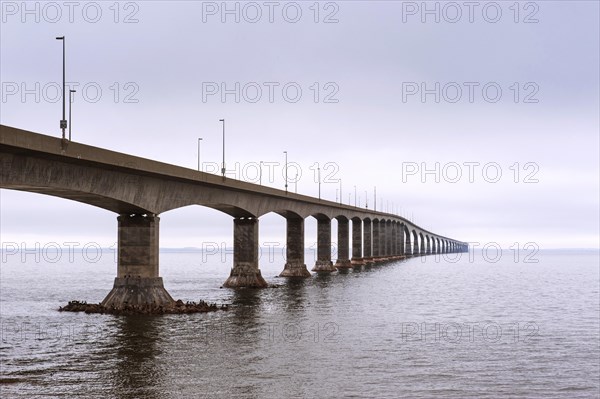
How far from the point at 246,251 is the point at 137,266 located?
23.7 metres

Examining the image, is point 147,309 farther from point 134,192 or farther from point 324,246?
point 324,246

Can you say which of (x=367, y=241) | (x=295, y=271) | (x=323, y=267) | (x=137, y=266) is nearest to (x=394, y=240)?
(x=367, y=241)

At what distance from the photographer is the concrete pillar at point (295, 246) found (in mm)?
91500

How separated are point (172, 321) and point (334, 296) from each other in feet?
73.5

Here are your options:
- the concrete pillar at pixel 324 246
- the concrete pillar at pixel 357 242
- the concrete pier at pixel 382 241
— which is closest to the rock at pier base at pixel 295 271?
the concrete pillar at pixel 324 246

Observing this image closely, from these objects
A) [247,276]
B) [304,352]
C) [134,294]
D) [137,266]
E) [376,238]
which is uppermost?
[376,238]

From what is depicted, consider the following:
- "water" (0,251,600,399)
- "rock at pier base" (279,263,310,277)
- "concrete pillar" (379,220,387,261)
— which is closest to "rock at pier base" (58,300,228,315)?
"water" (0,251,600,399)

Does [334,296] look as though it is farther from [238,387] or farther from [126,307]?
[238,387]

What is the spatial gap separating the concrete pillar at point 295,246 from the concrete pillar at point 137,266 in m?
43.8

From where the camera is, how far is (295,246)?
91438 mm

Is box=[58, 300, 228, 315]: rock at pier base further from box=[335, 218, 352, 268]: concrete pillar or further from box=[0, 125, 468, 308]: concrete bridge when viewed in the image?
box=[335, 218, 352, 268]: concrete pillar

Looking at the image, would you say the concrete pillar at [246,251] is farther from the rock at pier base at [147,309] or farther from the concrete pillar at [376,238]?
the concrete pillar at [376,238]

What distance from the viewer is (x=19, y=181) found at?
114 feet

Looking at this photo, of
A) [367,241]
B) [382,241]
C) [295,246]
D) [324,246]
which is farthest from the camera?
[382,241]
